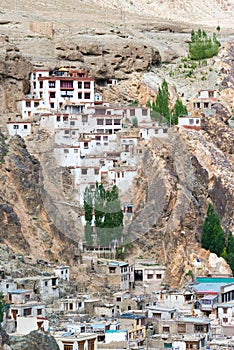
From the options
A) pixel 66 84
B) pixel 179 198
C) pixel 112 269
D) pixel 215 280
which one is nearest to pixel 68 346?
pixel 112 269

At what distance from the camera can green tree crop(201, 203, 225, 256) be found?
78500 mm

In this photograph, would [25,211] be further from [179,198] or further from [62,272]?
[179,198]

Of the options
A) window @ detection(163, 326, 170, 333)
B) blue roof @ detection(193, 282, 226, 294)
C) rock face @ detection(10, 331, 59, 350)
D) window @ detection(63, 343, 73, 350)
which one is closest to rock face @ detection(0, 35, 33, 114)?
blue roof @ detection(193, 282, 226, 294)

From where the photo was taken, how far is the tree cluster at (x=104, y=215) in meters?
75.6

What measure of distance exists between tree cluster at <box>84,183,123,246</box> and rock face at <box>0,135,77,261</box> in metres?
1.32

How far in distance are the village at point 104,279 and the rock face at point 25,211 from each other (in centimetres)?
121

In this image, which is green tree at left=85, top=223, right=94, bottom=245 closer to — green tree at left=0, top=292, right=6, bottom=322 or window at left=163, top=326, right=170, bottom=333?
green tree at left=0, top=292, right=6, bottom=322

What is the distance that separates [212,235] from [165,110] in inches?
338

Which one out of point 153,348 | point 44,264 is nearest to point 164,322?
point 153,348

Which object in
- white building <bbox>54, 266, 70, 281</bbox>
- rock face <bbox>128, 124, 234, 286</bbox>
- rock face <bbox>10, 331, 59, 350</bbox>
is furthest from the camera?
rock face <bbox>128, 124, 234, 286</bbox>

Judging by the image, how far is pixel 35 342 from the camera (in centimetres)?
5550

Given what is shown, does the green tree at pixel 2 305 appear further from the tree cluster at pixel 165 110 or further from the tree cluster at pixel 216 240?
the tree cluster at pixel 165 110

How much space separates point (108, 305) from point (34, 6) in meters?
38.0

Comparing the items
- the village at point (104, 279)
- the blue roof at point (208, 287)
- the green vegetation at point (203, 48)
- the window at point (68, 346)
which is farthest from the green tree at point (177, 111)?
the window at point (68, 346)
